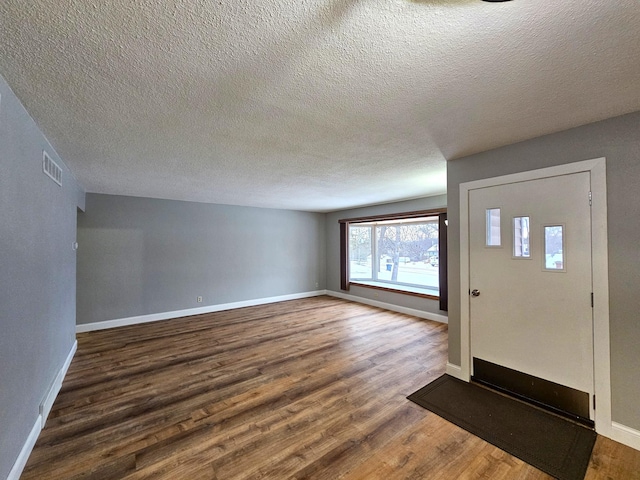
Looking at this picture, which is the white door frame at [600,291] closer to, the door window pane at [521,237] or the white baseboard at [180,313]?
the door window pane at [521,237]

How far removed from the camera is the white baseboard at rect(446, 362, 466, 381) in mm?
2789

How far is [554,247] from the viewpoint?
2.24 metres

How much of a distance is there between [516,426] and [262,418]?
203 centimetres

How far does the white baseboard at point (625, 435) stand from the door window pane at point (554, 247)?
118cm

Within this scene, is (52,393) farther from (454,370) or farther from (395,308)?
(395,308)

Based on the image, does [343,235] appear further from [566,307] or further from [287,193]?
[566,307]

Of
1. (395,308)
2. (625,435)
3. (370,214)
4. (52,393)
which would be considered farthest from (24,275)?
(370,214)

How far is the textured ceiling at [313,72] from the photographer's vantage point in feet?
3.43

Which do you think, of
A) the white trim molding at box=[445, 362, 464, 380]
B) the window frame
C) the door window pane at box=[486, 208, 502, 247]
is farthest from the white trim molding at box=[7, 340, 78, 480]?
the window frame

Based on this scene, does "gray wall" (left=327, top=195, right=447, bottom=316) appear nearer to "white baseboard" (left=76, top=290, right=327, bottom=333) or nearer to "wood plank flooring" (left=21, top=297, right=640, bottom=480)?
"white baseboard" (left=76, top=290, right=327, bottom=333)

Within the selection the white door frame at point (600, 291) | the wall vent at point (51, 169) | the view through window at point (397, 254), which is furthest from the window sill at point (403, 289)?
the wall vent at point (51, 169)

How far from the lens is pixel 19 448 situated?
164cm

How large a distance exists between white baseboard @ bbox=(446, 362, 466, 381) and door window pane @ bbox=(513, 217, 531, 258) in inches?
52.7

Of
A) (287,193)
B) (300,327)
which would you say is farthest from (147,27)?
(300,327)
